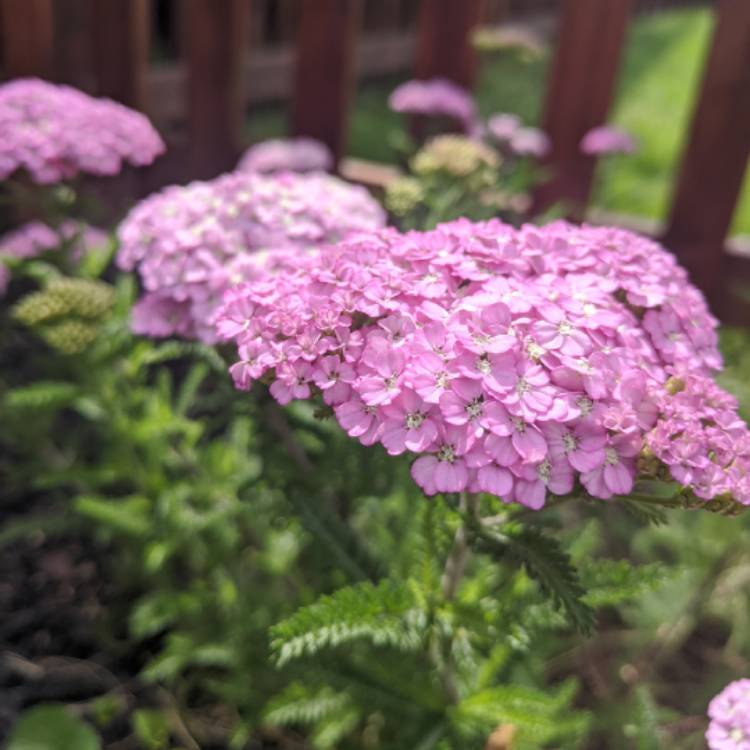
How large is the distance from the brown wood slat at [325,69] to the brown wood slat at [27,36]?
910 millimetres

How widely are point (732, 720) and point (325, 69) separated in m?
2.70

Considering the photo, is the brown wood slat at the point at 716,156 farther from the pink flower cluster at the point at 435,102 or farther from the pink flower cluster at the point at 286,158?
the pink flower cluster at the point at 286,158

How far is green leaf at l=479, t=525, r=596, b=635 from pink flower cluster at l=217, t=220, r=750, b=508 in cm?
16

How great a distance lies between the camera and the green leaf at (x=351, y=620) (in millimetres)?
1323

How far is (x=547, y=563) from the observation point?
1.35 m

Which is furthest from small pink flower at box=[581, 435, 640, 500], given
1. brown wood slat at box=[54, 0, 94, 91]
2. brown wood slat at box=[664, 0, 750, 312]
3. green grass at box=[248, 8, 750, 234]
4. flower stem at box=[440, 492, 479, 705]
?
brown wood slat at box=[54, 0, 94, 91]

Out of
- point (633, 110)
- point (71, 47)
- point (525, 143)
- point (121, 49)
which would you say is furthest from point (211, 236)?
point (633, 110)

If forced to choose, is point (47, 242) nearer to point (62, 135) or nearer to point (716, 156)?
point (62, 135)

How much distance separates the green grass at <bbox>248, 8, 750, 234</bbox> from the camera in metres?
4.78

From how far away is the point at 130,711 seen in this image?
2373 mm

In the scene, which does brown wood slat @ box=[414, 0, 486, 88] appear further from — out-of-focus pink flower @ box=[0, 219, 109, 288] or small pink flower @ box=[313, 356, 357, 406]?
small pink flower @ box=[313, 356, 357, 406]

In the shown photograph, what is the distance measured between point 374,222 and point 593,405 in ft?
2.99

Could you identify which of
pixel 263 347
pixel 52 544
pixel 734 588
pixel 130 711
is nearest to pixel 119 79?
pixel 52 544

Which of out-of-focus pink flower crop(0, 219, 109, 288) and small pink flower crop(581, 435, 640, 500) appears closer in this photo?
small pink flower crop(581, 435, 640, 500)
